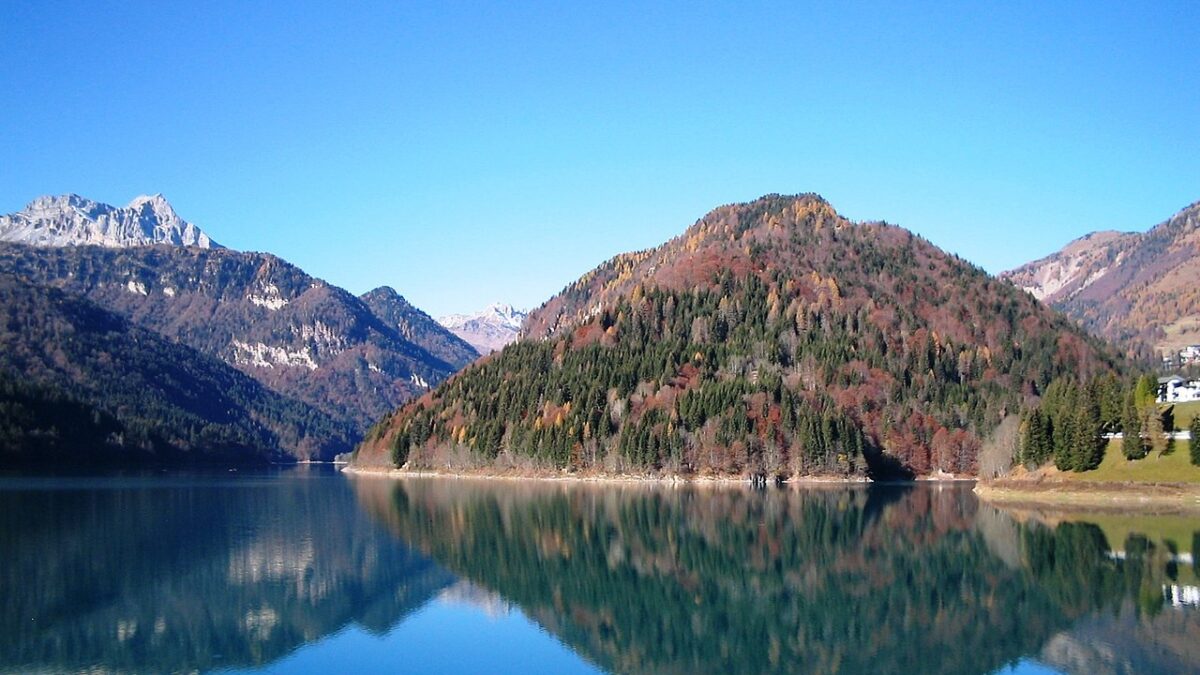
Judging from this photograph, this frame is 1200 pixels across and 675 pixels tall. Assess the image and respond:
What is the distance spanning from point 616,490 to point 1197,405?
72.1 meters

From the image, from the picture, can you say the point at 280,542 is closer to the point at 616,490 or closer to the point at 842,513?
the point at 842,513

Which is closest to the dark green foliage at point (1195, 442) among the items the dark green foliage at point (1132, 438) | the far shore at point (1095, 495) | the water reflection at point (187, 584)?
the far shore at point (1095, 495)

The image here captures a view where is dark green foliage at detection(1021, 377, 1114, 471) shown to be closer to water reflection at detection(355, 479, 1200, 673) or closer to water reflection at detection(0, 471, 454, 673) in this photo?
water reflection at detection(355, 479, 1200, 673)

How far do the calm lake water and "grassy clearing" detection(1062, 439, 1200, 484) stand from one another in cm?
1024

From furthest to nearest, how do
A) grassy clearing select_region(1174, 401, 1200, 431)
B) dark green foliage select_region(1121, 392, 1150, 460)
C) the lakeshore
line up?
the lakeshore
grassy clearing select_region(1174, 401, 1200, 431)
dark green foliage select_region(1121, 392, 1150, 460)

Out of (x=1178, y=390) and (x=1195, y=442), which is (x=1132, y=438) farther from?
(x=1178, y=390)

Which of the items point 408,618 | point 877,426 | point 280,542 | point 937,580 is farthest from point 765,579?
point 877,426

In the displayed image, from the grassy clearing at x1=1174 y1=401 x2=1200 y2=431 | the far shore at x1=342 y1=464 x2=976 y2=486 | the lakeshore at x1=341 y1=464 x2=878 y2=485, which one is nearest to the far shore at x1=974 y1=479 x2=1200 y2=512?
the grassy clearing at x1=1174 y1=401 x2=1200 y2=431

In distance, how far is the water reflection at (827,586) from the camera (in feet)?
143

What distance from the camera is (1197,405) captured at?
117 m

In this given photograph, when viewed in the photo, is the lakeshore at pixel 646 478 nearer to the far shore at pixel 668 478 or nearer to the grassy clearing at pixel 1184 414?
the far shore at pixel 668 478

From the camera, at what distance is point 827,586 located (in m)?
59.2

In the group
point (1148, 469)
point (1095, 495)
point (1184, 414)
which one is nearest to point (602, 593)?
point (1095, 495)

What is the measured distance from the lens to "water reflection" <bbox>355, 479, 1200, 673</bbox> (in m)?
43.5
